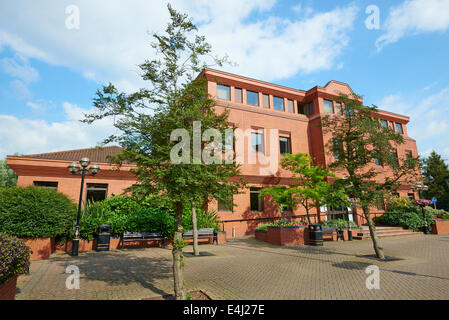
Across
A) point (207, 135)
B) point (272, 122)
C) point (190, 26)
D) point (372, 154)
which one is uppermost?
point (272, 122)

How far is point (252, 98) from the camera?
21.6 metres

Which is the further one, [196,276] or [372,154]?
[372,154]

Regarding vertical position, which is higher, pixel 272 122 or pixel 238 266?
pixel 272 122

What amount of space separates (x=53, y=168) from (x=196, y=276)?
48.0 feet

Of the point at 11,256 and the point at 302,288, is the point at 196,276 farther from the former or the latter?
the point at 11,256

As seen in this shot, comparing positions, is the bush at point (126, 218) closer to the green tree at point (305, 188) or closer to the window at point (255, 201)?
the green tree at point (305, 188)

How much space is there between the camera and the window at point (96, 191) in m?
17.7

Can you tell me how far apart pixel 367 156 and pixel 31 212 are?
14.4 meters

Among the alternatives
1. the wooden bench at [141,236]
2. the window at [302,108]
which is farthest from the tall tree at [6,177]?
the window at [302,108]

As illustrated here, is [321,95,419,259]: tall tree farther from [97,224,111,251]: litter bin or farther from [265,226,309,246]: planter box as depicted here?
[97,224,111,251]: litter bin

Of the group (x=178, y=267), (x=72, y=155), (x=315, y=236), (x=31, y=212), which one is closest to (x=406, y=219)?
(x=315, y=236)

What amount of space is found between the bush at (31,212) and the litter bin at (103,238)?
5.20 feet
